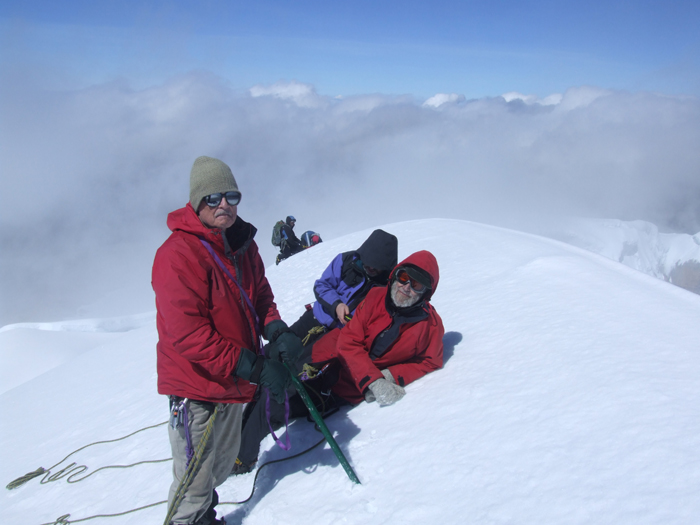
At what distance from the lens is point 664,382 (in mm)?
2324

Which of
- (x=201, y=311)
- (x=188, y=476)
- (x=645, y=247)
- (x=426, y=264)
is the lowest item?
(x=645, y=247)

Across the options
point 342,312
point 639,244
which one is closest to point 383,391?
point 342,312

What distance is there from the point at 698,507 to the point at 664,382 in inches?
36.1

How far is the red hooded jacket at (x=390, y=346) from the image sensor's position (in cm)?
301

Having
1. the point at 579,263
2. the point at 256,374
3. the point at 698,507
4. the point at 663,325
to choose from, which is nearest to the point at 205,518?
the point at 256,374

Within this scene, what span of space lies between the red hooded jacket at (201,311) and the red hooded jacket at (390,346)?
863 mm

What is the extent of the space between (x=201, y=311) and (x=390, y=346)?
1.53 meters

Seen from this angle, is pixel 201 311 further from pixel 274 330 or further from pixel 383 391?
pixel 383 391

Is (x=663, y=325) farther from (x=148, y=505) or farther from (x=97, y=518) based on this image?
(x=97, y=518)

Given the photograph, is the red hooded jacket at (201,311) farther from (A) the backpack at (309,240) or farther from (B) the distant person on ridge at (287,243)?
(A) the backpack at (309,240)

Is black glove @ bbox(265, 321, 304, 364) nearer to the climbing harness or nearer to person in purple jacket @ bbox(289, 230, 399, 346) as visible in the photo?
the climbing harness

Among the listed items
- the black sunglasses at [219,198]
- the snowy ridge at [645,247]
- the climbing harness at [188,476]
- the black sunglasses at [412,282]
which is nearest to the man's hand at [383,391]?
the black sunglasses at [412,282]

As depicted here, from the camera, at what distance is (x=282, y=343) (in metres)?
2.51

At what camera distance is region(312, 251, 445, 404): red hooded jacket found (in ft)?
9.88
